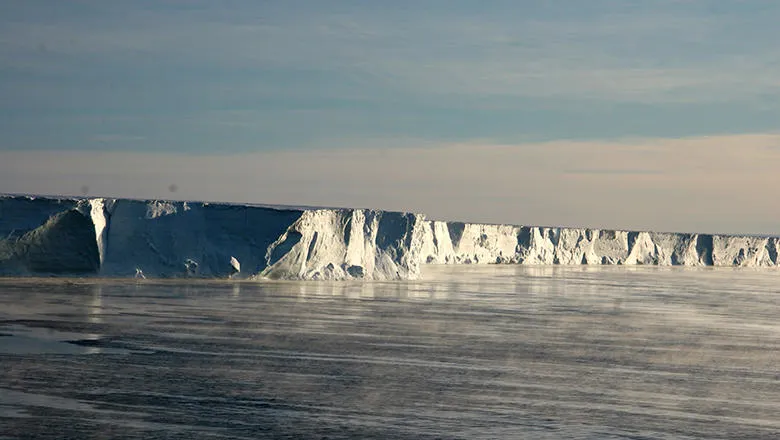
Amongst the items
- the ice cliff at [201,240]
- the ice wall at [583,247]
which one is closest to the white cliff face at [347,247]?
the ice cliff at [201,240]

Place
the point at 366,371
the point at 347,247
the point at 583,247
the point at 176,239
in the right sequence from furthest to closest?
the point at 583,247
the point at 347,247
the point at 176,239
the point at 366,371

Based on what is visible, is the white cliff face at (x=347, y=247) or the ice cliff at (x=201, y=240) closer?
the ice cliff at (x=201, y=240)

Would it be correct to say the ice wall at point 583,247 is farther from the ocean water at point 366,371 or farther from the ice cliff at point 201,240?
the ocean water at point 366,371

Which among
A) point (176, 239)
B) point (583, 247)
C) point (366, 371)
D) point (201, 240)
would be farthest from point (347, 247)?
point (583, 247)

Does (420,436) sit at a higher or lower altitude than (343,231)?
lower

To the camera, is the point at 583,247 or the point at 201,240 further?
the point at 583,247

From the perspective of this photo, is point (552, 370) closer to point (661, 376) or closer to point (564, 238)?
point (661, 376)

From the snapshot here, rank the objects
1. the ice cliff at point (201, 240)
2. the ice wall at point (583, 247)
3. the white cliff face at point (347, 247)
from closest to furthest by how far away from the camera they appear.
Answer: the ice cliff at point (201, 240) < the white cliff face at point (347, 247) < the ice wall at point (583, 247)

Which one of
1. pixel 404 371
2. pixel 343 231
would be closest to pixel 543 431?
pixel 404 371

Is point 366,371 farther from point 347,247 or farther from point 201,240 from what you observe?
point 347,247
